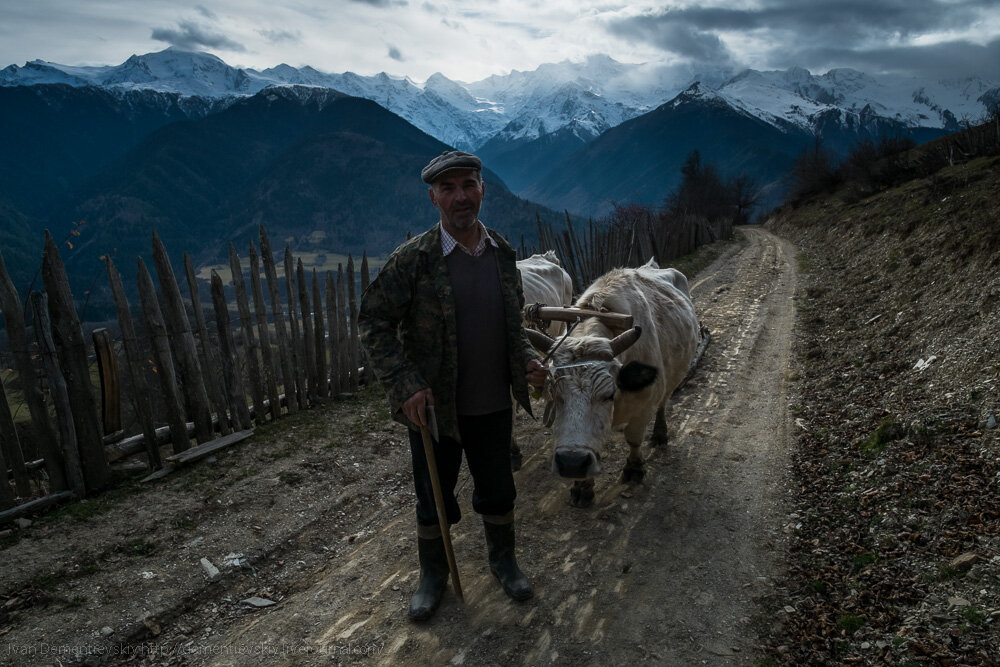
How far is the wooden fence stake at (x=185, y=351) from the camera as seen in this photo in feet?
17.0

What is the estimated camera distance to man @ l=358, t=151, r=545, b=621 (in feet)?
8.56

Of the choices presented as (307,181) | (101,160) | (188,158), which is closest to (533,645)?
(307,181)

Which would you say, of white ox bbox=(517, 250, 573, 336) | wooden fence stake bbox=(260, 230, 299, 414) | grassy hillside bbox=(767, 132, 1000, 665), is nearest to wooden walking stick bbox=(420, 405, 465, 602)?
grassy hillside bbox=(767, 132, 1000, 665)

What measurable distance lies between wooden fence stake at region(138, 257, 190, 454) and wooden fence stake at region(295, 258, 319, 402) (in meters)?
1.68

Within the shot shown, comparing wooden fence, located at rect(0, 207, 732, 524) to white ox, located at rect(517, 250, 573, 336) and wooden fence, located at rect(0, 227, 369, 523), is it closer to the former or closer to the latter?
wooden fence, located at rect(0, 227, 369, 523)

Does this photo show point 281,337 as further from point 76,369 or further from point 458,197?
point 458,197

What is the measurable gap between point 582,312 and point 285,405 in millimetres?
4475

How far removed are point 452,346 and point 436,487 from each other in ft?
2.61

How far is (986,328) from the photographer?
16.0 feet

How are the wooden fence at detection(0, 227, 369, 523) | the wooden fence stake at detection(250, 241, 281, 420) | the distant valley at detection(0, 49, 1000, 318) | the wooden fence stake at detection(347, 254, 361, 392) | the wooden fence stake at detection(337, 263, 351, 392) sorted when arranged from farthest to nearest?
1. the distant valley at detection(0, 49, 1000, 318)
2. the wooden fence stake at detection(347, 254, 361, 392)
3. the wooden fence stake at detection(337, 263, 351, 392)
4. the wooden fence stake at detection(250, 241, 281, 420)
5. the wooden fence at detection(0, 227, 369, 523)

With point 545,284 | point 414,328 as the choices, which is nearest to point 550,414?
point 414,328

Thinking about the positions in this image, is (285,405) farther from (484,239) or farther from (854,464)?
(854,464)

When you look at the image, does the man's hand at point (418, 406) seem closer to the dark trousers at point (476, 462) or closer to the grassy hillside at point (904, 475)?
the dark trousers at point (476, 462)

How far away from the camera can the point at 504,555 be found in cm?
314
